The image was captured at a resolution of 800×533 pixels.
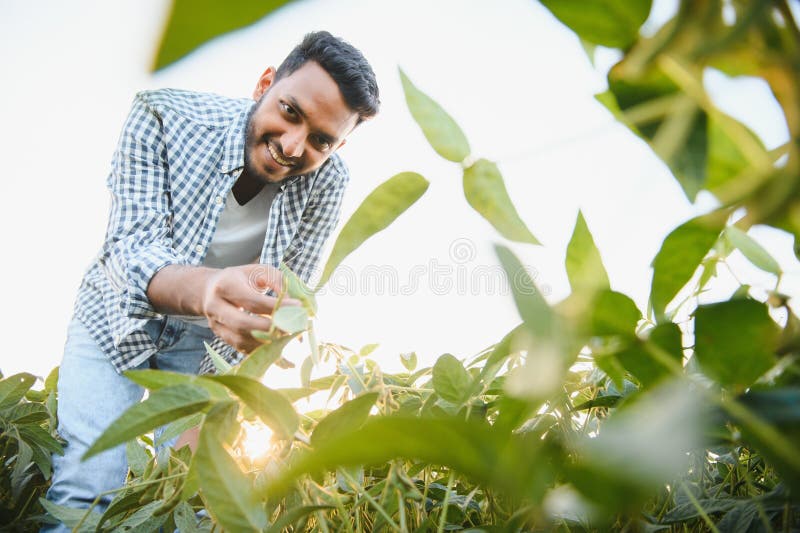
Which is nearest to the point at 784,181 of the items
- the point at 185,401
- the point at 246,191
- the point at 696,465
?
the point at 185,401

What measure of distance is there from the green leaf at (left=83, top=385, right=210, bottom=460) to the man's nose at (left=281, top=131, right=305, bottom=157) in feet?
4.17

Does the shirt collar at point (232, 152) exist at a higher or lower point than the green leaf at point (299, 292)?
lower

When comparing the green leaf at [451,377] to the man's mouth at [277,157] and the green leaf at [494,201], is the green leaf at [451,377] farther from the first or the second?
the man's mouth at [277,157]

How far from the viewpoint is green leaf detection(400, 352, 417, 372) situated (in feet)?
1.80

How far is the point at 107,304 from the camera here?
1.35 metres

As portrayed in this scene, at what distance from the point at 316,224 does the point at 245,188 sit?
0.24 m

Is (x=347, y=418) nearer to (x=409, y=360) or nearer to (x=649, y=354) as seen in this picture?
(x=649, y=354)

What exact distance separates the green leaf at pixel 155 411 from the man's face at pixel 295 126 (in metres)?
1.28

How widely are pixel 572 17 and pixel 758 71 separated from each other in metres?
0.05

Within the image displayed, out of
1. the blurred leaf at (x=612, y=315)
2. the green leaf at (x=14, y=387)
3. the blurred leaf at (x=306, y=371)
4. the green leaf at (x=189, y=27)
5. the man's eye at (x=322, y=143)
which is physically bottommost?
the green leaf at (x=14, y=387)

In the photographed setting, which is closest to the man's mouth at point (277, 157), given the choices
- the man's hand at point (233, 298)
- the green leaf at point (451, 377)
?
the man's hand at point (233, 298)

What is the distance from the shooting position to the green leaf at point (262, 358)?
0.23 m

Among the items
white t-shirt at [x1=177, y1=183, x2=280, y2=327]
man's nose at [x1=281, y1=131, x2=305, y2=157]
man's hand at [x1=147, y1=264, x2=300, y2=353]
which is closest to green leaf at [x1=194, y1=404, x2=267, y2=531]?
man's hand at [x1=147, y1=264, x2=300, y2=353]

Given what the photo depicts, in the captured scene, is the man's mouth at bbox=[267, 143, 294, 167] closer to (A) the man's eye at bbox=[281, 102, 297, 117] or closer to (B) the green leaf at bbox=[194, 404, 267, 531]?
(A) the man's eye at bbox=[281, 102, 297, 117]
